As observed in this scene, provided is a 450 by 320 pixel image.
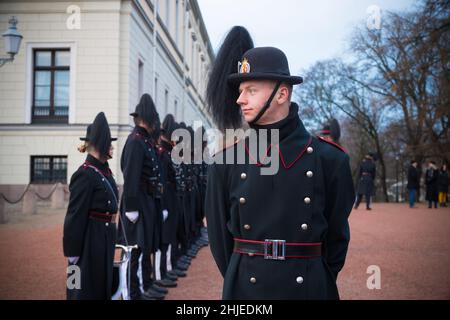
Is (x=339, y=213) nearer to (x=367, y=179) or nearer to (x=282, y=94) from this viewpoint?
(x=282, y=94)

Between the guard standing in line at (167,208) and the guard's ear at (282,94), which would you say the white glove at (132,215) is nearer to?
the guard standing in line at (167,208)

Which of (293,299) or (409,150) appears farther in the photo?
(409,150)

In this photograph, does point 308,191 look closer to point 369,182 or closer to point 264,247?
point 264,247

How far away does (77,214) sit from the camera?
4.65 metres

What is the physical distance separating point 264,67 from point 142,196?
12.9ft

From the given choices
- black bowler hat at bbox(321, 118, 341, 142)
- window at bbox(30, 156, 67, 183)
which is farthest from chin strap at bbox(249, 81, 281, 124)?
window at bbox(30, 156, 67, 183)

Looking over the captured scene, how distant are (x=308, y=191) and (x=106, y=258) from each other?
289cm

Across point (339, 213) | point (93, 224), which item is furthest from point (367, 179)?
point (339, 213)

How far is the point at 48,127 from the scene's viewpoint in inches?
711

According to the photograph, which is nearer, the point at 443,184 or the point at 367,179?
the point at 367,179

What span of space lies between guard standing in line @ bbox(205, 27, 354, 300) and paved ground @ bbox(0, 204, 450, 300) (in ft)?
12.7
